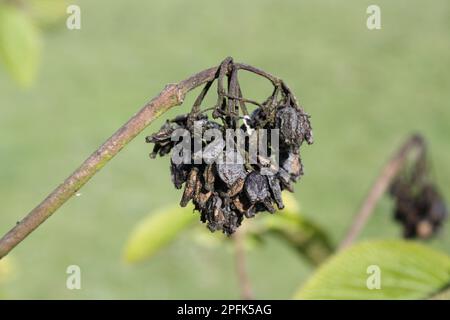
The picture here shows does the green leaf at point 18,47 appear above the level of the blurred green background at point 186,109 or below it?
below

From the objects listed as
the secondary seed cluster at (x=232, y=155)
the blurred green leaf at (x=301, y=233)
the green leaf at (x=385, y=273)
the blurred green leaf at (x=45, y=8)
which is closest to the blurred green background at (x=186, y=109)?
the blurred green leaf at (x=45, y=8)

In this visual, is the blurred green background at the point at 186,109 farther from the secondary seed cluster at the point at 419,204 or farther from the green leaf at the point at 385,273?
the green leaf at the point at 385,273

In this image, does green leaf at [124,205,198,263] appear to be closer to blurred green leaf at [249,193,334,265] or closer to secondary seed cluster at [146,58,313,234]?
blurred green leaf at [249,193,334,265]

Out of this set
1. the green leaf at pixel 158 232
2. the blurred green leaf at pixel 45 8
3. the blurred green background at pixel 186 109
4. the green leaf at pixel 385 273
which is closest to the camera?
the green leaf at pixel 385 273

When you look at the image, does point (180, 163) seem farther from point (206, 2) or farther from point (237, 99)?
point (206, 2)

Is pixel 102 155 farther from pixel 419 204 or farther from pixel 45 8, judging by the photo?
pixel 45 8

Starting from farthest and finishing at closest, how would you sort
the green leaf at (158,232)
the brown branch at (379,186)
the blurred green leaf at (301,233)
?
the blurred green leaf at (301,233)
the green leaf at (158,232)
the brown branch at (379,186)
